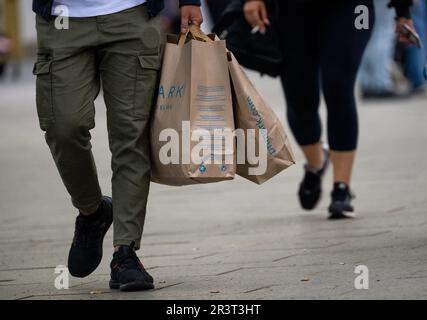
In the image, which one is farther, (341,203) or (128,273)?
(341,203)

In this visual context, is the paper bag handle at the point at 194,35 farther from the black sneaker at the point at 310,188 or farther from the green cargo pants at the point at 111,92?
the black sneaker at the point at 310,188

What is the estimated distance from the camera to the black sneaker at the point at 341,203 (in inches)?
256

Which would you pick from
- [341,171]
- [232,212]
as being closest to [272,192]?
[232,212]

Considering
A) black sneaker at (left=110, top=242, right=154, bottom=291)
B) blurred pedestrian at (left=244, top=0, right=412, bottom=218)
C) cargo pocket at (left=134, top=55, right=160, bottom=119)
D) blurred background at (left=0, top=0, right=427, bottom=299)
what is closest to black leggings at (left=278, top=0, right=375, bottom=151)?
blurred pedestrian at (left=244, top=0, right=412, bottom=218)

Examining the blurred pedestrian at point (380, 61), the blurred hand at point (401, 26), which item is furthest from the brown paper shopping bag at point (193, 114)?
the blurred pedestrian at point (380, 61)

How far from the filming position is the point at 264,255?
543cm

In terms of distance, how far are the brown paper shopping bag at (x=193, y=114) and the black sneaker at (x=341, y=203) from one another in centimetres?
197

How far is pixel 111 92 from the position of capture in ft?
15.4

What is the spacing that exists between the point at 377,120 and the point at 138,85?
8.27m

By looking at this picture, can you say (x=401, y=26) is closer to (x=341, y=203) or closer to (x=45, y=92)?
(x=341, y=203)

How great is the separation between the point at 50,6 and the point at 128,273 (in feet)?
3.30

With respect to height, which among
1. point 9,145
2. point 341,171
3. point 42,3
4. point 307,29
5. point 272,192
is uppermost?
point 42,3

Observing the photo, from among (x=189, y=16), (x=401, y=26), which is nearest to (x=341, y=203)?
(x=401, y=26)
